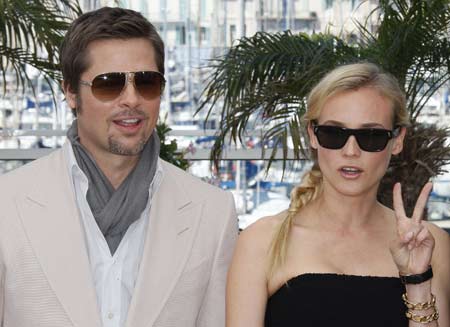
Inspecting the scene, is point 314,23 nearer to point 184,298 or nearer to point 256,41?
point 256,41

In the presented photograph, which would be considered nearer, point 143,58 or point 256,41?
point 143,58

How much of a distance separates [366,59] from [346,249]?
3.58 metres

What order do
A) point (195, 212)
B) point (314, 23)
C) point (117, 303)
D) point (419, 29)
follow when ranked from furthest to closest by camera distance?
point (314, 23) → point (419, 29) → point (195, 212) → point (117, 303)

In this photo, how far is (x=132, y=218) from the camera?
261cm

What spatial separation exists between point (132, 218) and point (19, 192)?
1.08 ft

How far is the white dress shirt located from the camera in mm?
2547

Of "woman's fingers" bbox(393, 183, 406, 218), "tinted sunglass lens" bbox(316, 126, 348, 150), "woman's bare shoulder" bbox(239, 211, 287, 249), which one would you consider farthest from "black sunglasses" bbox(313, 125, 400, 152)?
"woman's bare shoulder" bbox(239, 211, 287, 249)

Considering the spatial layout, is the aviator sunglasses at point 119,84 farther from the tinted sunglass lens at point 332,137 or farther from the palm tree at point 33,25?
the palm tree at point 33,25

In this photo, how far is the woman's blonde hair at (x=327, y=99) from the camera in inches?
104

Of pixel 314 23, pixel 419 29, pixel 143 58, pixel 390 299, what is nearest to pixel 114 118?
pixel 143 58

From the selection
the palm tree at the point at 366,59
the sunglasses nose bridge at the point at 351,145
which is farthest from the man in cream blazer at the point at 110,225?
the palm tree at the point at 366,59

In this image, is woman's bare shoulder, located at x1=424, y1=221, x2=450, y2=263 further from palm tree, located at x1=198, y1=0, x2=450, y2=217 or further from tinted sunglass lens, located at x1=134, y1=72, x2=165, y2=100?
palm tree, located at x1=198, y1=0, x2=450, y2=217

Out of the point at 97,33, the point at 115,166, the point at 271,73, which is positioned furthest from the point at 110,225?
the point at 271,73

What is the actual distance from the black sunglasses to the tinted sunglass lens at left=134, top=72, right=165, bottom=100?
1.61ft
